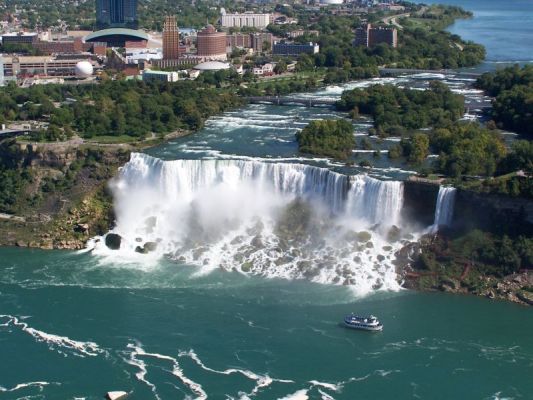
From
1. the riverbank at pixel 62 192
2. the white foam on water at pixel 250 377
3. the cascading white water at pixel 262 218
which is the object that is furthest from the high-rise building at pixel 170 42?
the white foam on water at pixel 250 377

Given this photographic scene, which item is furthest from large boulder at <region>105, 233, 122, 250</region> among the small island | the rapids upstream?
the small island

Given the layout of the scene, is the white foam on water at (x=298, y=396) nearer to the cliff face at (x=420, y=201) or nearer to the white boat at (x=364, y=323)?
the white boat at (x=364, y=323)

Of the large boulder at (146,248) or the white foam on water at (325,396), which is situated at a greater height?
the large boulder at (146,248)

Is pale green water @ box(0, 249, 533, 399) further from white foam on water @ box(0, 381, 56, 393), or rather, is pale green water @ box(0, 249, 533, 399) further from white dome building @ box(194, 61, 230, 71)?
white dome building @ box(194, 61, 230, 71)

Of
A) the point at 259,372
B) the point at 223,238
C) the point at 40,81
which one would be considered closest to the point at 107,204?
the point at 223,238

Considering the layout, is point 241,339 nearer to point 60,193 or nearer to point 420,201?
point 420,201

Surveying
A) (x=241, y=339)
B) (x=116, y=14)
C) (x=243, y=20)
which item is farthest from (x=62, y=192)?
(x=243, y=20)
